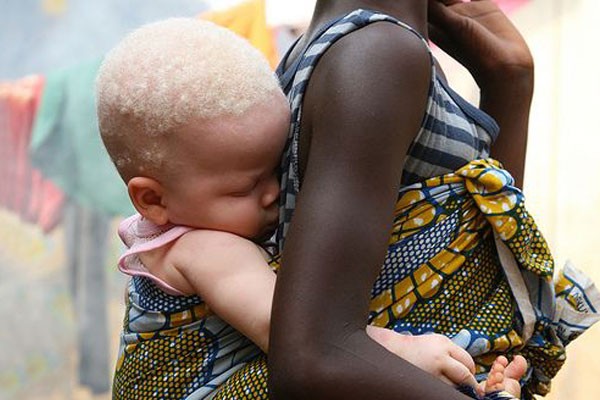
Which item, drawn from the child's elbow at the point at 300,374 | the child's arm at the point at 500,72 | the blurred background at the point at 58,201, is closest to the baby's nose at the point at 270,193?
the child's elbow at the point at 300,374

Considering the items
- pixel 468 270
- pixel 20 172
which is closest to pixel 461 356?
pixel 468 270

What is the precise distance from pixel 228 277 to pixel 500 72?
63cm

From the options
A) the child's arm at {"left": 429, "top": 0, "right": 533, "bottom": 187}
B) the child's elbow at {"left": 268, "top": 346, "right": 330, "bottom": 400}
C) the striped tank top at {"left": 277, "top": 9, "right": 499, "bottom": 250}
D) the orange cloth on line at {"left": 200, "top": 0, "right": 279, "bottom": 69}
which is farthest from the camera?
the orange cloth on line at {"left": 200, "top": 0, "right": 279, "bottom": 69}

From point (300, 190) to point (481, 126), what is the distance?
28 centimetres

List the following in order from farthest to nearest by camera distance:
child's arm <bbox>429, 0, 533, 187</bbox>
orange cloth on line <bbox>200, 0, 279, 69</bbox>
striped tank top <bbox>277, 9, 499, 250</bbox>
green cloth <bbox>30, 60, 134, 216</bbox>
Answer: green cloth <bbox>30, 60, 134, 216</bbox> → orange cloth on line <bbox>200, 0, 279, 69</bbox> → child's arm <bbox>429, 0, 533, 187</bbox> → striped tank top <bbox>277, 9, 499, 250</bbox>

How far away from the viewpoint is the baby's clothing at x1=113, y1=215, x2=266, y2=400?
1.17 meters

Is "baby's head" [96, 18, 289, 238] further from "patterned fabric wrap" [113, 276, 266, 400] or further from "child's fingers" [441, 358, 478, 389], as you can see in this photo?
"child's fingers" [441, 358, 478, 389]

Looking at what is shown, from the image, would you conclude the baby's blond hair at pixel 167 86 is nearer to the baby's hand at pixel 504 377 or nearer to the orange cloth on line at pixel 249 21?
the baby's hand at pixel 504 377

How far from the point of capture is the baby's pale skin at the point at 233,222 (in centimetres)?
107

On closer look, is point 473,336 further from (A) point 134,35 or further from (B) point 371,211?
(A) point 134,35

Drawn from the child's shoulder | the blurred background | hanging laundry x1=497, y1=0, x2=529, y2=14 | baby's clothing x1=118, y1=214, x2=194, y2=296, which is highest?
the child's shoulder

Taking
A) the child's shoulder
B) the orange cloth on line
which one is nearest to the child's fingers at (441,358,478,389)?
the child's shoulder

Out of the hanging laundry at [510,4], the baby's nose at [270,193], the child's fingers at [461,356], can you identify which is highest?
the baby's nose at [270,193]

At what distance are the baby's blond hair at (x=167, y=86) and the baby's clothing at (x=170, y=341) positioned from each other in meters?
0.11
